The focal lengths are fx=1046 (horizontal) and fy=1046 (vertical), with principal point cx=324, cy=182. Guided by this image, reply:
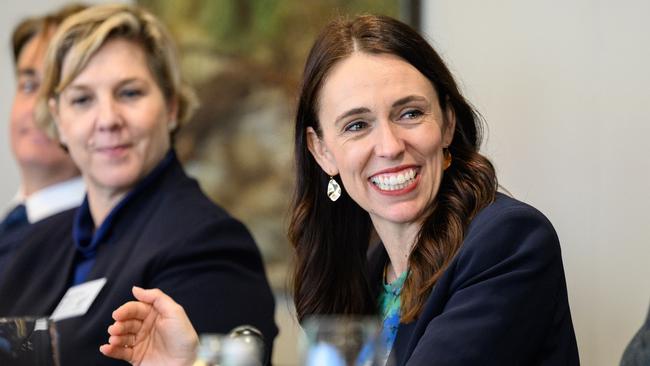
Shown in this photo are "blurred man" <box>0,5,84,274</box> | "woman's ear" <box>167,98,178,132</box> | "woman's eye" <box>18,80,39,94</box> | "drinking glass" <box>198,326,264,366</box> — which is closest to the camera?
"drinking glass" <box>198,326,264,366</box>

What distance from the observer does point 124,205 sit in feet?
10.2

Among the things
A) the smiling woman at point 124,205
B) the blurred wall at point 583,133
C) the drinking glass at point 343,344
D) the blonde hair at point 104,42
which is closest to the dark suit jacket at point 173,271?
the smiling woman at point 124,205

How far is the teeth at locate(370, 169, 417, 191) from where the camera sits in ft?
7.23

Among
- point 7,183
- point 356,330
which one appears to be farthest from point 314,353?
point 7,183

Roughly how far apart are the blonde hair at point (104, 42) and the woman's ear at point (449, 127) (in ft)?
3.97

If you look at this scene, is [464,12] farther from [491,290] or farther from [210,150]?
[491,290]

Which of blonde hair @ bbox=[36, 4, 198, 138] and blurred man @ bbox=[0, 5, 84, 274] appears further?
blurred man @ bbox=[0, 5, 84, 274]

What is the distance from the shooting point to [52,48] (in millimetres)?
3209

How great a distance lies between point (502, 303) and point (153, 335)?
76 centimetres

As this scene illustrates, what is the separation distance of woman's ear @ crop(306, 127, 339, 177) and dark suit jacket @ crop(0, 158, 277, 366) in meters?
0.54

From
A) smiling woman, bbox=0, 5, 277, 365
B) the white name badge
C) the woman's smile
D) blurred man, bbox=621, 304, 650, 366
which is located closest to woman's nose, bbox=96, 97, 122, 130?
smiling woman, bbox=0, 5, 277, 365

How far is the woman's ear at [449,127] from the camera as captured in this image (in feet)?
7.57

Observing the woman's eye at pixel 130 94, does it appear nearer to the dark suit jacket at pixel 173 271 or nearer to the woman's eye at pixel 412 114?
A: the dark suit jacket at pixel 173 271

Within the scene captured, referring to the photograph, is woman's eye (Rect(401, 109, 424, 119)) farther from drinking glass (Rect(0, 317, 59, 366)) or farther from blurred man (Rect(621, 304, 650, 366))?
drinking glass (Rect(0, 317, 59, 366))
